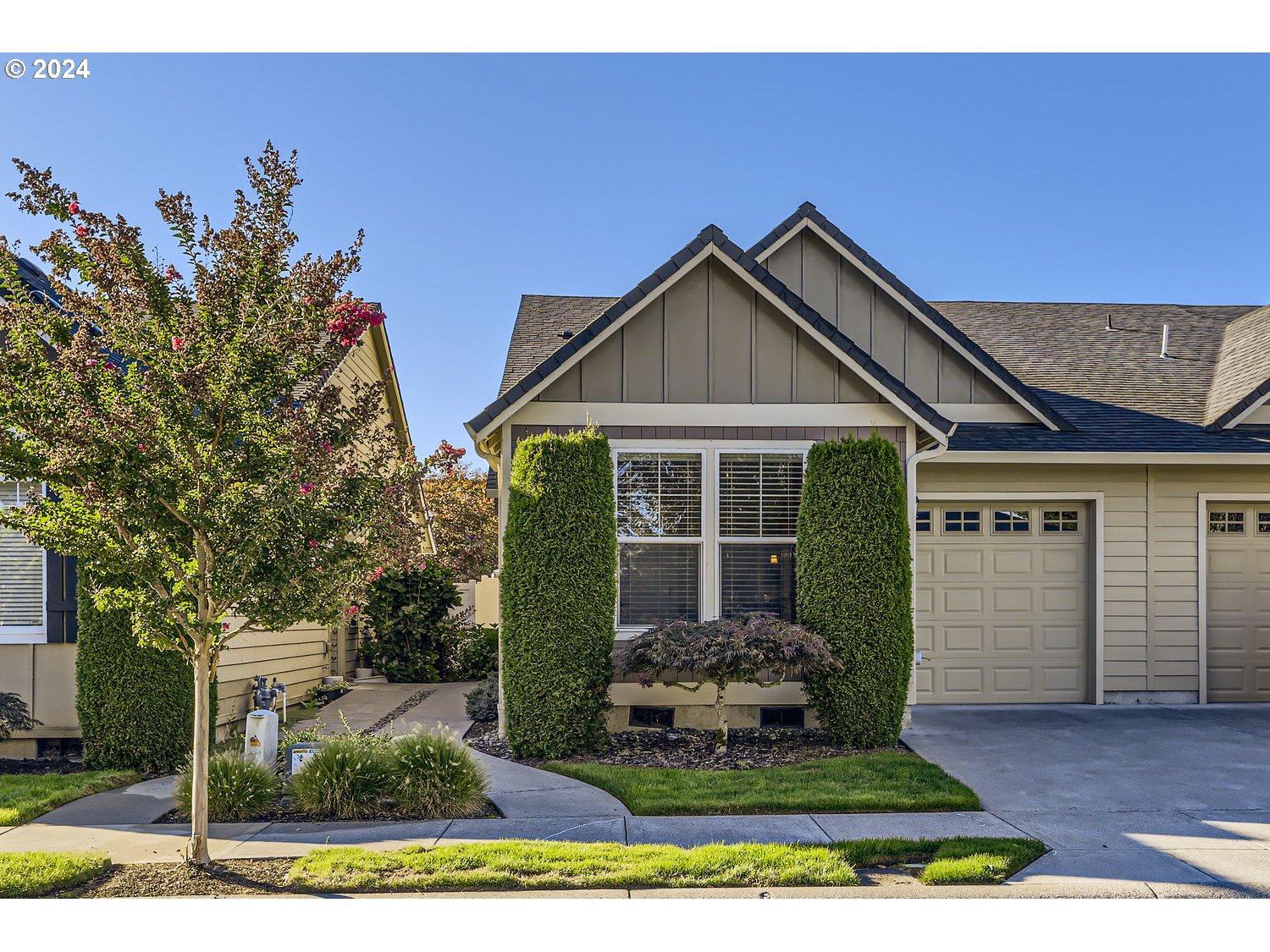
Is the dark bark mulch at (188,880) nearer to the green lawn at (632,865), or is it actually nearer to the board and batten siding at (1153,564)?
the green lawn at (632,865)

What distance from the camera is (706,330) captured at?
929cm

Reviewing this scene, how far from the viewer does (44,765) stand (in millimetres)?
8250

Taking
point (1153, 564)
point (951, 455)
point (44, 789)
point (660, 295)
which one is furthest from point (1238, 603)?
point (44, 789)

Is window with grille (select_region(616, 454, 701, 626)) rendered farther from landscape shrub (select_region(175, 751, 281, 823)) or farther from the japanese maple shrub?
landscape shrub (select_region(175, 751, 281, 823))

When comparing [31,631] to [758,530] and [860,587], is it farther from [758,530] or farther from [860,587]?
[860,587]

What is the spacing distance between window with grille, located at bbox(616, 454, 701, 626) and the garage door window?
3.34 metres

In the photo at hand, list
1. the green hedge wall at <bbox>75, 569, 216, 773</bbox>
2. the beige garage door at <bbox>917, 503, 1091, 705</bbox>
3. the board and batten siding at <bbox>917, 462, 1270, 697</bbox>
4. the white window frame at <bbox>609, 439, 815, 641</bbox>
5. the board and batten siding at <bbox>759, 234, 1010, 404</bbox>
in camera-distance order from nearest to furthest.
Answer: the green hedge wall at <bbox>75, 569, 216, 773</bbox>, the white window frame at <bbox>609, 439, 815, 641</bbox>, the beige garage door at <bbox>917, 503, 1091, 705</bbox>, the board and batten siding at <bbox>917, 462, 1270, 697</bbox>, the board and batten siding at <bbox>759, 234, 1010, 404</bbox>

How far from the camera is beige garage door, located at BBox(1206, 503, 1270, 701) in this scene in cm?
1098

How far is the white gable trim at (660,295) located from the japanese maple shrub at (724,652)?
245 centimetres

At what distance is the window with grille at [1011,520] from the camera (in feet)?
35.2

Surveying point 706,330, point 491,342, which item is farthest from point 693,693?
point 491,342

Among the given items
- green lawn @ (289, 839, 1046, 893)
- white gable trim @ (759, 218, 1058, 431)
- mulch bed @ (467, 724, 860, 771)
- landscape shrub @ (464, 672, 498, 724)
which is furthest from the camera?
white gable trim @ (759, 218, 1058, 431)

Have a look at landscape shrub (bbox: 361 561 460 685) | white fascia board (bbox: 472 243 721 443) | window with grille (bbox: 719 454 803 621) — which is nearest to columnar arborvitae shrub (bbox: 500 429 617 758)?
white fascia board (bbox: 472 243 721 443)

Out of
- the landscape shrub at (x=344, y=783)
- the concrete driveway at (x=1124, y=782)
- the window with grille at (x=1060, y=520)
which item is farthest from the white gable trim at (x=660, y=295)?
the landscape shrub at (x=344, y=783)
